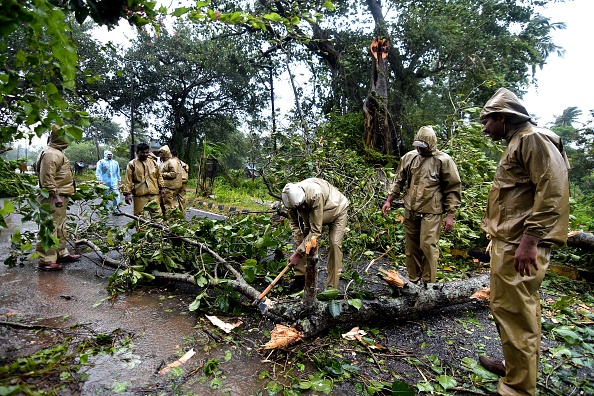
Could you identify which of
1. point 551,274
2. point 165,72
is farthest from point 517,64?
point 165,72

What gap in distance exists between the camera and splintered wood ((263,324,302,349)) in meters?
2.67

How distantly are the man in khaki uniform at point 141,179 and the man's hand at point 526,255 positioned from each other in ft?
17.9

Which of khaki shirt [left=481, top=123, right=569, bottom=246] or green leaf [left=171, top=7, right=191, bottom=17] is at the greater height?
green leaf [left=171, top=7, right=191, bottom=17]

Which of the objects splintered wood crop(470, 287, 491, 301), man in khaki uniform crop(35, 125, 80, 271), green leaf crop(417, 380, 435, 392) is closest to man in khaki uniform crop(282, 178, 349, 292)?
green leaf crop(417, 380, 435, 392)

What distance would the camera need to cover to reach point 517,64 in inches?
463

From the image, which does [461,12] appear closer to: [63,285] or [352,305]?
[352,305]

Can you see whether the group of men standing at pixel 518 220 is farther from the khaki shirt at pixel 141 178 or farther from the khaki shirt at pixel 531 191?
the khaki shirt at pixel 141 178

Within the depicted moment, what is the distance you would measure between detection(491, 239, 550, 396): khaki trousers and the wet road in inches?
64.0

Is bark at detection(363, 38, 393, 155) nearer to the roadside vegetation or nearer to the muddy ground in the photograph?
the roadside vegetation

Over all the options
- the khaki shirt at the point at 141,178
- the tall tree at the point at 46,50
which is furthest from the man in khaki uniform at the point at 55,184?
the tall tree at the point at 46,50

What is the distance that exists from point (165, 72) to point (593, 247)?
1986 cm

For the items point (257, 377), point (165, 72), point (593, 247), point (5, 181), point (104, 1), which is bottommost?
point (257, 377)

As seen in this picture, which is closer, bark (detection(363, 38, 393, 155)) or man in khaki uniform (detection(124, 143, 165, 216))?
man in khaki uniform (detection(124, 143, 165, 216))

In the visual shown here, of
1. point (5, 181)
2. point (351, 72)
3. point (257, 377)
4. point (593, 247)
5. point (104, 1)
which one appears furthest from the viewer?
point (351, 72)
